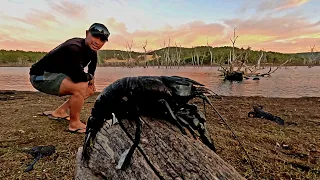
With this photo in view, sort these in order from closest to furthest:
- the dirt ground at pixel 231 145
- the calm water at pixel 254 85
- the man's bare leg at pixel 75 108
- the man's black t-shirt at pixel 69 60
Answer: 1. the dirt ground at pixel 231 145
2. the man's black t-shirt at pixel 69 60
3. the man's bare leg at pixel 75 108
4. the calm water at pixel 254 85

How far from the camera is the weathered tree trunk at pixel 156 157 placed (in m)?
2.60

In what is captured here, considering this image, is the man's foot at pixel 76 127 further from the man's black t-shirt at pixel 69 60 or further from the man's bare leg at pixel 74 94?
the man's black t-shirt at pixel 69 60

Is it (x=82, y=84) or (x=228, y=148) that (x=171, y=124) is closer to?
(x=228, y=148)

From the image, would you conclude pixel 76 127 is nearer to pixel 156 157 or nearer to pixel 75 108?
pixel 75 108

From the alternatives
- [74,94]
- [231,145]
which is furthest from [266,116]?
[74,94]

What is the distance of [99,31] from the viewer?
5.25 meters

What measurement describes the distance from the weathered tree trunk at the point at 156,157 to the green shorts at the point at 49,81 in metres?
3.28

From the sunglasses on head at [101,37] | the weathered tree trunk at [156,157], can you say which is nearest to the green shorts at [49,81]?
the sunglasses on head at [101,37]

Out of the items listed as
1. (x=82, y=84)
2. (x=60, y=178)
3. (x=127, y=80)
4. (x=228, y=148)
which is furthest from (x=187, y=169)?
(x=82, y=84)

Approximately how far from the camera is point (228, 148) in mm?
5387

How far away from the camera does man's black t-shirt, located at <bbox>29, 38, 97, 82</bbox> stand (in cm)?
572

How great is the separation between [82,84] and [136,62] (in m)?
133

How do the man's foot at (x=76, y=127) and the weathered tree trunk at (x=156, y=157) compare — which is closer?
the weathered tree trunk at (x=156, y=157)

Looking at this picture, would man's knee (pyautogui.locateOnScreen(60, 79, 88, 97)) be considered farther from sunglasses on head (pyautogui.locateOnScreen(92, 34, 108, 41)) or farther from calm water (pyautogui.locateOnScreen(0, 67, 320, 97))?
calm water (pyautogui.locateOnScreen(0, 67, 320, 97))
